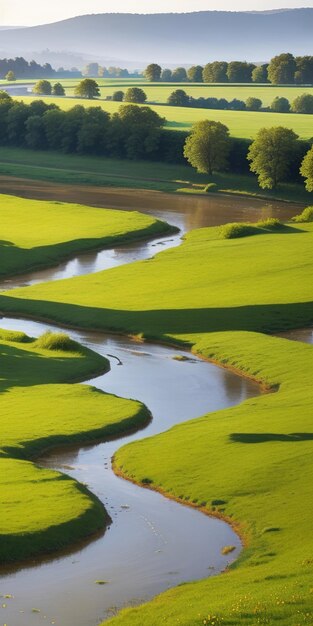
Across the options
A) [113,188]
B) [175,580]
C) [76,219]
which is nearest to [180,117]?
[113,188]

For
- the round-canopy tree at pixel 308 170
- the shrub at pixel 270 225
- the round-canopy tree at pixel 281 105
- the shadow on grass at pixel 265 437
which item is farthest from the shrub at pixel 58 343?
the round-canopy tree at pixel 281 105

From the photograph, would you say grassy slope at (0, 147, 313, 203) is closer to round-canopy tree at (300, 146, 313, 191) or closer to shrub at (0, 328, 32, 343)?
round-canopy tree at (300, 146, 313, 191)

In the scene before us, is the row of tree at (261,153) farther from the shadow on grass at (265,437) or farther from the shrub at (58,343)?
the shadow on grass at (265,437)

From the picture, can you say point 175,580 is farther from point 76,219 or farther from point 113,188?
point 113,188

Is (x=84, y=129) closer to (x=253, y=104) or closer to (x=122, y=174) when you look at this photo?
(x=122, y=174)

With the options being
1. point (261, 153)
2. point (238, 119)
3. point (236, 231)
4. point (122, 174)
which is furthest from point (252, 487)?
point (238, 119)

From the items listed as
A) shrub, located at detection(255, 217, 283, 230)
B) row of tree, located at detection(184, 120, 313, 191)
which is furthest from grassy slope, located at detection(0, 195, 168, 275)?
row of tree, located at detection(184, 120, 313, 191)
